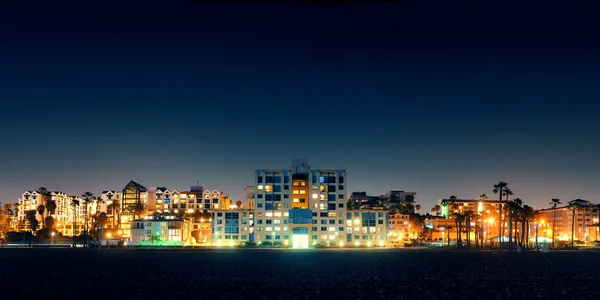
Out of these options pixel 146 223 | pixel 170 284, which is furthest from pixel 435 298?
pixel 146 223

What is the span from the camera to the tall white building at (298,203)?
573 feet

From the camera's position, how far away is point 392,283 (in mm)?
57781

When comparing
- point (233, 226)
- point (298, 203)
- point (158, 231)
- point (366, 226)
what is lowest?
point (158, 231)

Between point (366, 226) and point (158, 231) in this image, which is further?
point (158, 231)

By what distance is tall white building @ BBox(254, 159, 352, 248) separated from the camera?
174750 millimetres

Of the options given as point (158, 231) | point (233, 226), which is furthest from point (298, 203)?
point (158, 231)

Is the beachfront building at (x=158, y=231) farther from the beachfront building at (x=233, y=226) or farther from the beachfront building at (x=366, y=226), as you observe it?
the beachfront building at (x=366, y=226)

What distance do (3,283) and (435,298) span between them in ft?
120

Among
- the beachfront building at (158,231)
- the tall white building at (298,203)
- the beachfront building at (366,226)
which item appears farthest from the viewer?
the beachfront building at (158,231)

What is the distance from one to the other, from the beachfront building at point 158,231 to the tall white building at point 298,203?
29852 millimetres

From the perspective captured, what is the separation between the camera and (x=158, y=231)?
191 meters

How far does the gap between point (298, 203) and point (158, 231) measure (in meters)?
42.9

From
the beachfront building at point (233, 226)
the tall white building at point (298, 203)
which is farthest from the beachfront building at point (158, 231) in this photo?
the tall white building at point (298, 203)

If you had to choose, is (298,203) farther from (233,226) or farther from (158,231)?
(158,231)
